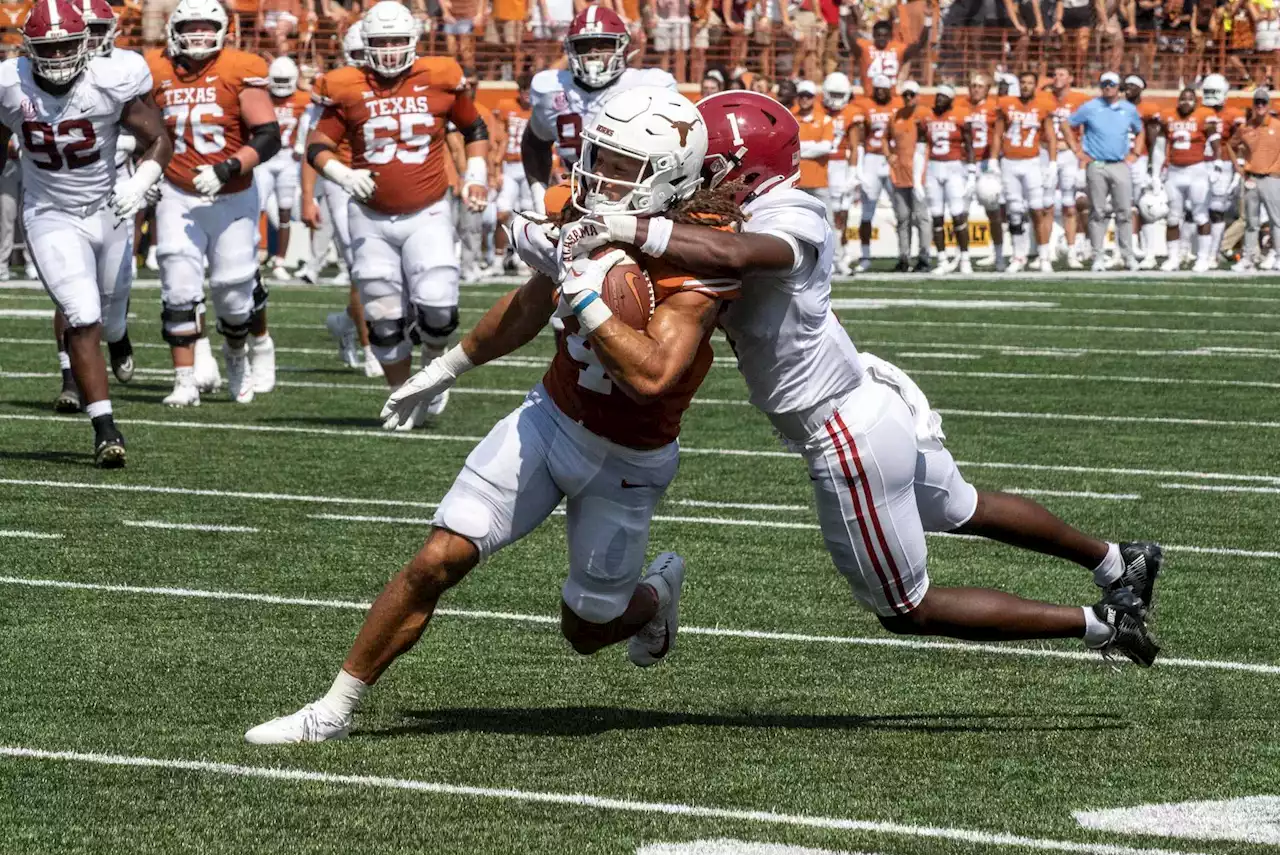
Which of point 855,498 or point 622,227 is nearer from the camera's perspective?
point 622,227

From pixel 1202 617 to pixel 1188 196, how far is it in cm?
1722

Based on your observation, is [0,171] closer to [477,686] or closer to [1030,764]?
[477,686]

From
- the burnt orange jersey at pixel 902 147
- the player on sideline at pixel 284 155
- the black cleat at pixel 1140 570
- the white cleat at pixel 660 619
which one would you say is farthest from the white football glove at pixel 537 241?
the burnt orange jersey at pixel 902 147

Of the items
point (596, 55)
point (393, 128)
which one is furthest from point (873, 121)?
point (393, 128)

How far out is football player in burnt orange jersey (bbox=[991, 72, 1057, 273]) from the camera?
22.1 m

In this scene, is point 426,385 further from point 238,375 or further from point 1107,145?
point 1107,145

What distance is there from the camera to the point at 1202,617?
6.04m

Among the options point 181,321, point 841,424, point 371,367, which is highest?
point 841,424

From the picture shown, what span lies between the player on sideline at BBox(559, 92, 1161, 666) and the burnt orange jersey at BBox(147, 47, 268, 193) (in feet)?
21.6

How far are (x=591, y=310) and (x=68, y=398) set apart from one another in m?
7.06

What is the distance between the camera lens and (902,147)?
21.5 meters

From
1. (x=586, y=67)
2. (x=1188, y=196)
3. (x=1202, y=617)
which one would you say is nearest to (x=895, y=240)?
(x=1188, y=196)

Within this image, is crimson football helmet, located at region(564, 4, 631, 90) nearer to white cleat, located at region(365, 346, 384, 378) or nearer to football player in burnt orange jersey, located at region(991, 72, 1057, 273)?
white cleat, located at region(365, 346, 384, 378)

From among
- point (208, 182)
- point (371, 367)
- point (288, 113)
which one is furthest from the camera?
point (288, 113)
